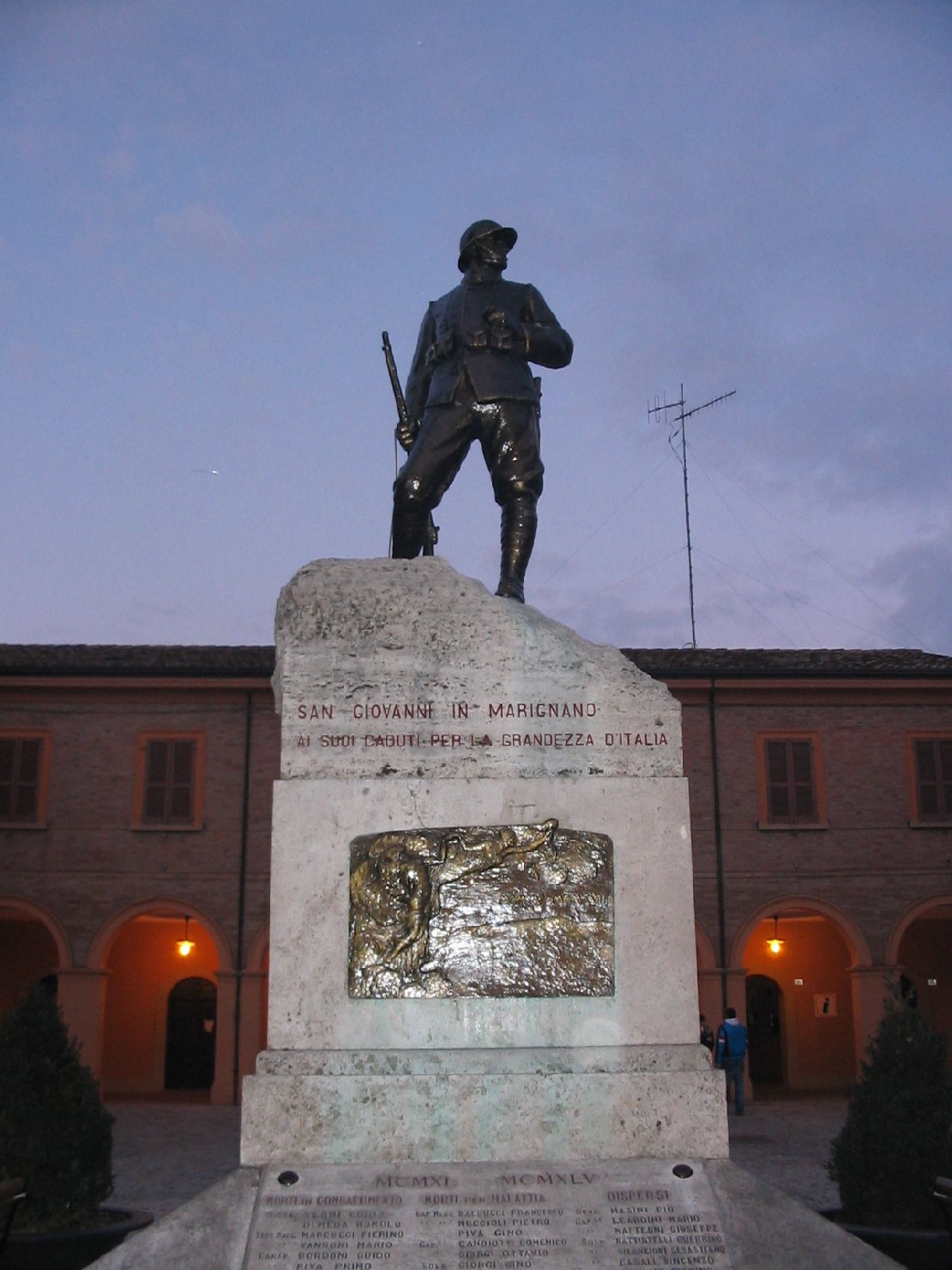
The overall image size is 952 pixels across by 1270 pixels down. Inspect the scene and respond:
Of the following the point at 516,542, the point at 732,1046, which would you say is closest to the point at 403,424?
the point at 516,542

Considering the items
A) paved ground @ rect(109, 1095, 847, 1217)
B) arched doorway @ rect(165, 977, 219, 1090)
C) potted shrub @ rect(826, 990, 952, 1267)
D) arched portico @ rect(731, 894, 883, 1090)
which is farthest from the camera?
arched doorway @ rect(165, 977, 219, 1090)

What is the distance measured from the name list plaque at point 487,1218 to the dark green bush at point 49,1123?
3.51 m

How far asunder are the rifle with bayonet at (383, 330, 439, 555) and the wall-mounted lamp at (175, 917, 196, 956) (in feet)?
66.8

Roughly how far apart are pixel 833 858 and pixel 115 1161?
47.3 feet

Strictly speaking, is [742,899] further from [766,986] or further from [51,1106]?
[51,1106]

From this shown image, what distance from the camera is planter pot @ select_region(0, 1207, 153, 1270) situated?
7.16 metres

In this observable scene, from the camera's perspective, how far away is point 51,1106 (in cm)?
834

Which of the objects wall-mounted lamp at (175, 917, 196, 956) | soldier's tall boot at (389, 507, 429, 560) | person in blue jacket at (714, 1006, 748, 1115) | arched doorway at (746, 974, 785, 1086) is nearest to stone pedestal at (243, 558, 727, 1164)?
soldier's tall boot at (389, 507, 429, 560)

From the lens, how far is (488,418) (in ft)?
23.0

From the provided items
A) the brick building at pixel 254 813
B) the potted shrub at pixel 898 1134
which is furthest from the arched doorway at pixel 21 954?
the potted shrub at pixel 898 1134

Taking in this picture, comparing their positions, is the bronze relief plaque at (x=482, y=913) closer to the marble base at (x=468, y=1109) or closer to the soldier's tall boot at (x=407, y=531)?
the marble base at (x=468, y=1109)

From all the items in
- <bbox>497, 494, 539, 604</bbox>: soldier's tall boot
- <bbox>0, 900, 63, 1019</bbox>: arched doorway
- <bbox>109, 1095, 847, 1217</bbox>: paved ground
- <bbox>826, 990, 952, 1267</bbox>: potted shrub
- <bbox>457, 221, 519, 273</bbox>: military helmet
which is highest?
<bbox>457, 221, 519, 273</bbox>: military helmet

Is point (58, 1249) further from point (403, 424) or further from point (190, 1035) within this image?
point (190, 1035)

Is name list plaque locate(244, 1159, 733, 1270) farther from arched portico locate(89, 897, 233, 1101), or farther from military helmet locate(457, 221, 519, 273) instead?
arched portico locate(89, 897, 233, 1101)
